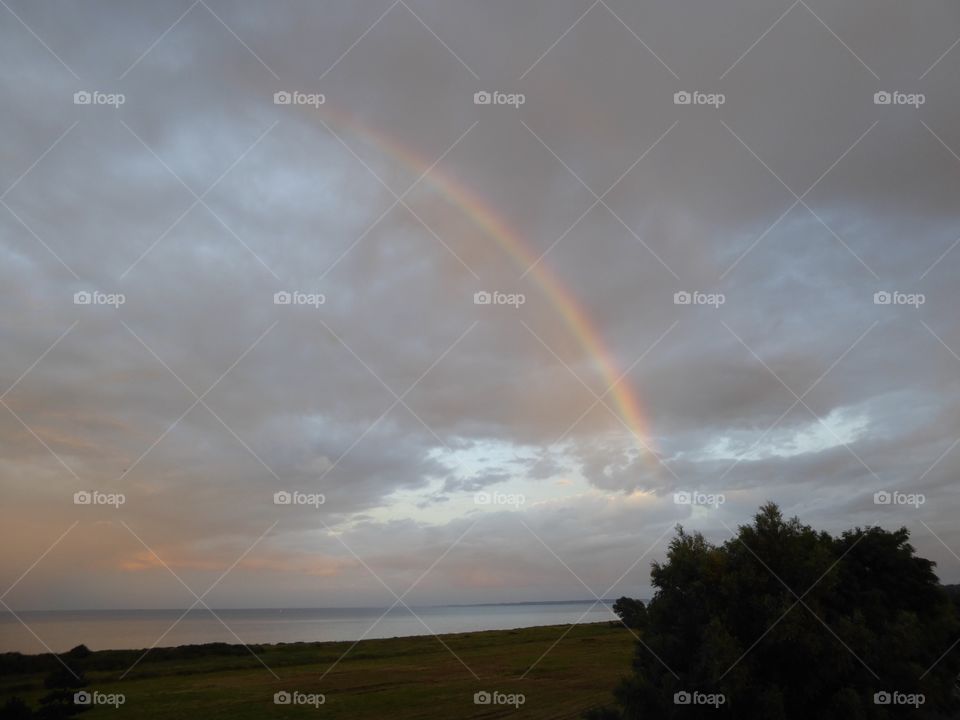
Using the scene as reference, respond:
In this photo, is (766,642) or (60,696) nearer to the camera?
(766,642)

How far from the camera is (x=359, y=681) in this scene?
43.2 m

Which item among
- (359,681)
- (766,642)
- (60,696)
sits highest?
(766,642)

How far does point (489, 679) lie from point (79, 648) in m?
28.6

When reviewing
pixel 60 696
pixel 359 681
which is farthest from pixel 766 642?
pixel 359 681

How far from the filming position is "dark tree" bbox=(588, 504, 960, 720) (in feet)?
54.2

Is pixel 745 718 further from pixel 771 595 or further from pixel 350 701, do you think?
pixel 350 701

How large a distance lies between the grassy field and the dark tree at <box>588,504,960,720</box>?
12.8 metres

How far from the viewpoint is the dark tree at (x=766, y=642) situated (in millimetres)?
16531

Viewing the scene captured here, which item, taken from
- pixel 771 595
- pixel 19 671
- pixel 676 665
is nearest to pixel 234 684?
pixel 19 671

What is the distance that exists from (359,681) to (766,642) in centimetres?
3358

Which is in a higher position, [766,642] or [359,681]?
[766,642]

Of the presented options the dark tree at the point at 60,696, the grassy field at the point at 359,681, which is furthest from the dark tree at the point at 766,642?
the dark tree at the point at 60,696

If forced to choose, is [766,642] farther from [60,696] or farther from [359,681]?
[359,681]

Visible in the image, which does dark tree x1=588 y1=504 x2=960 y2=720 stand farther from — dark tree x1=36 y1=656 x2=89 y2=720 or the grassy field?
dark tree x1=36 y1=656 x2=89 y2=720
